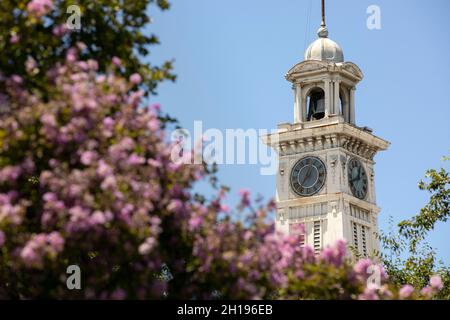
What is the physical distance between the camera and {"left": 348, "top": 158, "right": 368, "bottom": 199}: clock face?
89.8m

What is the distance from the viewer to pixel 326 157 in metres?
87.7

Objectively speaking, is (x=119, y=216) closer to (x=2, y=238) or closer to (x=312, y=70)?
(x=2, y=238)

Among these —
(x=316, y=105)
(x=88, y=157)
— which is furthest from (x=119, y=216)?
(x=316, y=105)

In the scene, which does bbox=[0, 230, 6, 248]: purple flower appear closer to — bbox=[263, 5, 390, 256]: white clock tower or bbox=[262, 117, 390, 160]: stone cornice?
bbox=[263, 5, 390, 256]: white clock tower

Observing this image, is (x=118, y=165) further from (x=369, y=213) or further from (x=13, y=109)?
(x=369, y=213)

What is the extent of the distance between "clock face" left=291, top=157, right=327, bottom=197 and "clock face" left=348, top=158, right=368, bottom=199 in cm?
218

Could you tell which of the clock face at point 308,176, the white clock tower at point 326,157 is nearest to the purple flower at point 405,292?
the white clock tower at point 326,157

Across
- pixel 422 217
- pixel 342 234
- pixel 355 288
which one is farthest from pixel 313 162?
pixel 355 288

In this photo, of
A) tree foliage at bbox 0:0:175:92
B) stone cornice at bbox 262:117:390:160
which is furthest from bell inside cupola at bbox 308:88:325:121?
tree foliage at bbox 0:0:175:92

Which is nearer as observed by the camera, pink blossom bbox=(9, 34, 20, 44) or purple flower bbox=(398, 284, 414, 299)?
pink blossom bbox=(9, 34, 20, 44)

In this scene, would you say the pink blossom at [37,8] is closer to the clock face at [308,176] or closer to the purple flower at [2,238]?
the purple flower at [2,238]
